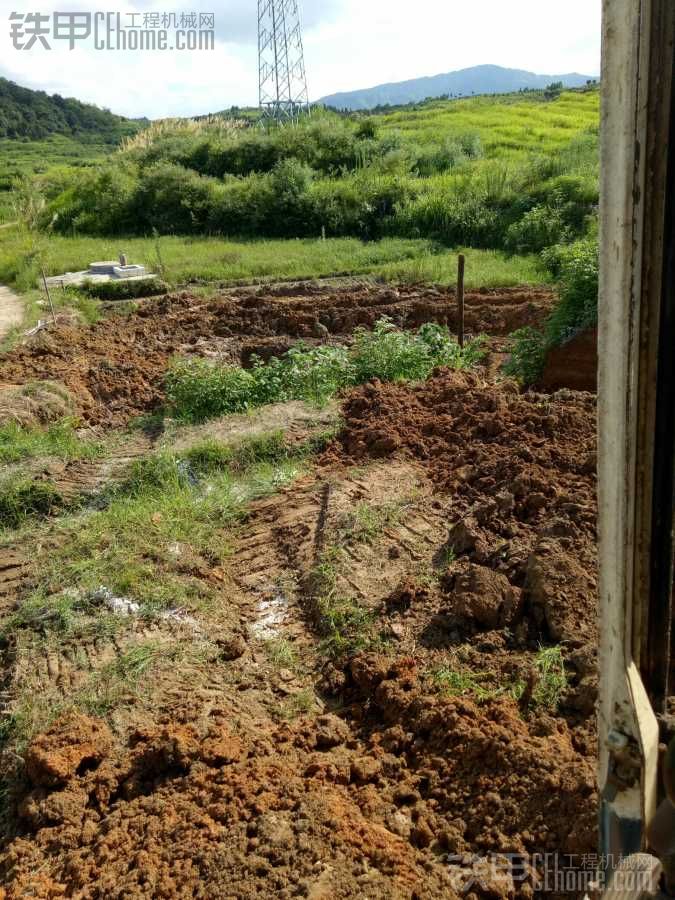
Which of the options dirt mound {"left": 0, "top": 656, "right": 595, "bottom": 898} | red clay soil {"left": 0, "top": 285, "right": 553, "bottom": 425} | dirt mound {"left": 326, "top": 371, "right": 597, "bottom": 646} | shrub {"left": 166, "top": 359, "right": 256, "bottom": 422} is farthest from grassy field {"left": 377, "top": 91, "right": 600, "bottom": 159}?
dirt mound {"left": 0, "top": 656, "right": 595, "bottom": 898}

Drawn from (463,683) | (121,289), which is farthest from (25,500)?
(121,289)

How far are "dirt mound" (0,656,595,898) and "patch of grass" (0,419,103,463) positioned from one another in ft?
13.5

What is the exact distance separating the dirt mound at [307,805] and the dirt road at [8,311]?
896cm

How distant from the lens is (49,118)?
5800 centimetres

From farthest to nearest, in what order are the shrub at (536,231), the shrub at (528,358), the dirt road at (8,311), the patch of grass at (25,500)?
the shrub at (536,231), the dirt road at (8,311), the shrub at (528,358), the patch of grass at (25,500)

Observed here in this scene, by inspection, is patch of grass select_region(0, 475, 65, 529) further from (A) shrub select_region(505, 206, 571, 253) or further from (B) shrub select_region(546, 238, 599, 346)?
(A) shrub select_region(505, 206, 571, 253)

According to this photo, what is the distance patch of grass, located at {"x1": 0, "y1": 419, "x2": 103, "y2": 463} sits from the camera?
24.0 feet

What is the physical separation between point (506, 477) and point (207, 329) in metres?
7.32

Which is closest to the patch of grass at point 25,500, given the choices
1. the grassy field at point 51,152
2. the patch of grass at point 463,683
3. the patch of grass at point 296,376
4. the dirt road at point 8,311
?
the patch of grass at point 296,376

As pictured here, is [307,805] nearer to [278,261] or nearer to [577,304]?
[577,304]

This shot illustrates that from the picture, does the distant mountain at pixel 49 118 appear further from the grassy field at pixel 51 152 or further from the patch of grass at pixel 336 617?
the patch of grass at pixel 336 617

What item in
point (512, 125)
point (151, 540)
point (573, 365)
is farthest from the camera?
point (512, 125)

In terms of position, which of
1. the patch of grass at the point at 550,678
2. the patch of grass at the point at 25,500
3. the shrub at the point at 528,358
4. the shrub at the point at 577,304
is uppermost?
the shrub at the point at 577,304

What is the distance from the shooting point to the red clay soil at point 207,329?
30.9 ft
